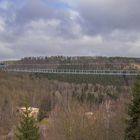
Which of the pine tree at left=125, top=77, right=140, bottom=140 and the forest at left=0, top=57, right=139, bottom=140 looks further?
the forest at left=0, top=57, right=139, bottom=140

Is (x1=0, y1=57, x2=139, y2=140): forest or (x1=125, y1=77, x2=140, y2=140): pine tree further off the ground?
(x1=125, y1=77, x2=140, y2=140): pine tree

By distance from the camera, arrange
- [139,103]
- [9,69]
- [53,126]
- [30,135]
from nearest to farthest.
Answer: [139,103] → [30,135] → [53,126] → [9,69]

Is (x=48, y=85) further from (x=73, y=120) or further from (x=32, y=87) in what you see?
(x=73, y=120)

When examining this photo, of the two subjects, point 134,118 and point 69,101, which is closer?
point 134,118

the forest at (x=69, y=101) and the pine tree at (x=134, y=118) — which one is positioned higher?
the pine tree at (x=134, y=118)

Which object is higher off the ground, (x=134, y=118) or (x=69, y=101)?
(x=134, y=118)

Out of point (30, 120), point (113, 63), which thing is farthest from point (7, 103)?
point (30, 120)

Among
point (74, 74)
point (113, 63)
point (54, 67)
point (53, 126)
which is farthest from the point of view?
point (54, 67)

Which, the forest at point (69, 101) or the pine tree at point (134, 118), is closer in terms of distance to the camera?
the pine tree at point (134, 118)
